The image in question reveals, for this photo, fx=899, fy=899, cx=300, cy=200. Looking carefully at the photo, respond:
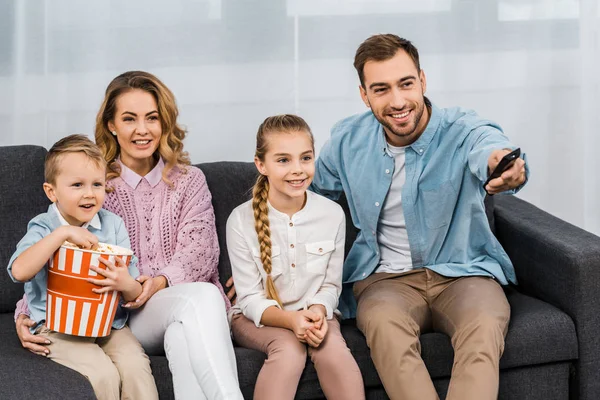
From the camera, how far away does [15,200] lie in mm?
2596

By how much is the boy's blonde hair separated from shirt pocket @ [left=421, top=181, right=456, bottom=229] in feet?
2.94

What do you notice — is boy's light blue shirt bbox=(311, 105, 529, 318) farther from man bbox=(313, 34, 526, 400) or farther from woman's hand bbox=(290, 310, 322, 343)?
woman's hand bbox=(290, 310, 322, 343)

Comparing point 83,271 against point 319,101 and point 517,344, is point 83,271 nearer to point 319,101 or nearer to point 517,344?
point 517,344

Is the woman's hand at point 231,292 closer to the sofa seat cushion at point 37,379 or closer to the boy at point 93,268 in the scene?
the boy at point 93,268

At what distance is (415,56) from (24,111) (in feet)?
4.71

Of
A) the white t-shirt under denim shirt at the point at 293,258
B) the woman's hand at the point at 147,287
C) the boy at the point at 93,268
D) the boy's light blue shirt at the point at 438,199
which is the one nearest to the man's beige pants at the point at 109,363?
the boy at the point at 93,268

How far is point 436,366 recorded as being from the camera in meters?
2.31

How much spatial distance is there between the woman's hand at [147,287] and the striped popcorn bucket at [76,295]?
18 cm

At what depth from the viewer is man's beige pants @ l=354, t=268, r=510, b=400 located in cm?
215

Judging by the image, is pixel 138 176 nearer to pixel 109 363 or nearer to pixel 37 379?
pixel 109 363

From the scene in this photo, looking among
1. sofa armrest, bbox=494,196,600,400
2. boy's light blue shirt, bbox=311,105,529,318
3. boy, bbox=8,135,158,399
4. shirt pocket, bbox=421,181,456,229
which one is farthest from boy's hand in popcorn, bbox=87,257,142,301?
sofa armrest, bbox=494,196,600,400

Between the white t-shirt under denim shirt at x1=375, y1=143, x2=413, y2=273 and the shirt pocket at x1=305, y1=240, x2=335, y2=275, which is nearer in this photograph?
the shirt pocket at x1=305, y1=240, x2=335, y2=275

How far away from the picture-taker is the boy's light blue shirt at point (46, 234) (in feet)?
7.32

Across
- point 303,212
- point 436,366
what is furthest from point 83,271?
point 436,366
